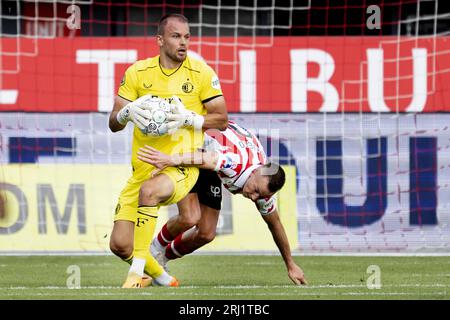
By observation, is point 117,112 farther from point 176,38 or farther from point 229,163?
point 229,163

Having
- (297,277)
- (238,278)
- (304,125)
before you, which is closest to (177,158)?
(297,277)

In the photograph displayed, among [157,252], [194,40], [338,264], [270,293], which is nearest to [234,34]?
[194,40]

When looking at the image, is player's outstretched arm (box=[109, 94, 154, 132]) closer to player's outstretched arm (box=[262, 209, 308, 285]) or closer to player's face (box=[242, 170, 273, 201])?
player's face (box=[242, 170, 273, 201])

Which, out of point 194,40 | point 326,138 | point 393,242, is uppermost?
point 194,40

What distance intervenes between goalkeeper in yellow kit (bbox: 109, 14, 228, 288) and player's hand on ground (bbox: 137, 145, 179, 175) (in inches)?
2.6

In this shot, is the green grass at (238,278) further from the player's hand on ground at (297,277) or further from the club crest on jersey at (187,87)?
the club crest on jersey at (187,87)

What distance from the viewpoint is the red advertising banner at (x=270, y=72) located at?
15164 mm

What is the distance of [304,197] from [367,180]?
0.85 meters

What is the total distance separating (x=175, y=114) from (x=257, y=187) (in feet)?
3.06

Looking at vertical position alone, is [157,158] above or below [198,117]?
below

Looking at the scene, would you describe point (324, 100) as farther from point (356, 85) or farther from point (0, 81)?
point (0, 81)

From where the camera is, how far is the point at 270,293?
891cm

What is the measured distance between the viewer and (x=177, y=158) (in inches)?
371

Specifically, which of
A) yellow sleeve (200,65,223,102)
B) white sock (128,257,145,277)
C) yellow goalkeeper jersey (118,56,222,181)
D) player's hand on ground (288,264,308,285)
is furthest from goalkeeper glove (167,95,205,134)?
player's hand on ground (288,264,308,285)
